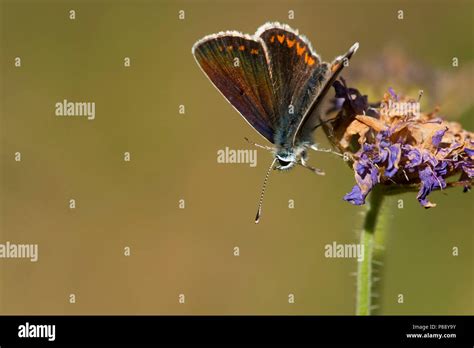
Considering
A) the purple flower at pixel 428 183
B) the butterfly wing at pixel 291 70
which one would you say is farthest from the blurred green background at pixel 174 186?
the purple flower at pixel 428 183

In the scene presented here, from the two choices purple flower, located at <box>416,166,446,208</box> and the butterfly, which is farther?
the butterfly

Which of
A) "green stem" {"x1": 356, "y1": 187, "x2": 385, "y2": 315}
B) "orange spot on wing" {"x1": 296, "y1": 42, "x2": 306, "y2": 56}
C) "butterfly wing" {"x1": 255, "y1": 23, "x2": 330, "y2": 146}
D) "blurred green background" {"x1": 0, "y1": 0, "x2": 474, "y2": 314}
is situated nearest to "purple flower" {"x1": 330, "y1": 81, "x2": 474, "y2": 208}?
"green stem" {"x1": 356, "y1": 187, "x2": 385, "y2": 315}

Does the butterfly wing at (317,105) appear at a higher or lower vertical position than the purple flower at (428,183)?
higher

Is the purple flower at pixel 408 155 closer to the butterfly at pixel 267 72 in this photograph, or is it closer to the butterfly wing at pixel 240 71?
the butterfly at pixel 267 72

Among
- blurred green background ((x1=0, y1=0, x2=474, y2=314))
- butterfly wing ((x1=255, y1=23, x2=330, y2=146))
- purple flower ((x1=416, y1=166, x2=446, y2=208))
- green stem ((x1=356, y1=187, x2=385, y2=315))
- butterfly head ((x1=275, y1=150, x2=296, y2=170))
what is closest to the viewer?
purple flower ((x1=416, y1=166, x2=446, y2=208))

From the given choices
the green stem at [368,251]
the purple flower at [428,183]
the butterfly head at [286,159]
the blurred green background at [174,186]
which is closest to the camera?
the purple flower at [428,183]

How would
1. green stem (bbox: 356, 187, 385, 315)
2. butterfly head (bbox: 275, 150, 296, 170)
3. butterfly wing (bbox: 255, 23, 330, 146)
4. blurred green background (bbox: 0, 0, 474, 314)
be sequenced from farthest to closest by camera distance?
blurred green background (bbox: 0, 0, 474, 314)
butterfly head (bbox: 275, 150, 296, 170)
butterfly wing (bbox: 255, 23, 330, 146)
green stem (bbox: 356, 187, 385, 315)

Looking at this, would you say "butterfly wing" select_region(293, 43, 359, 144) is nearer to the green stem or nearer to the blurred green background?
the green stem
